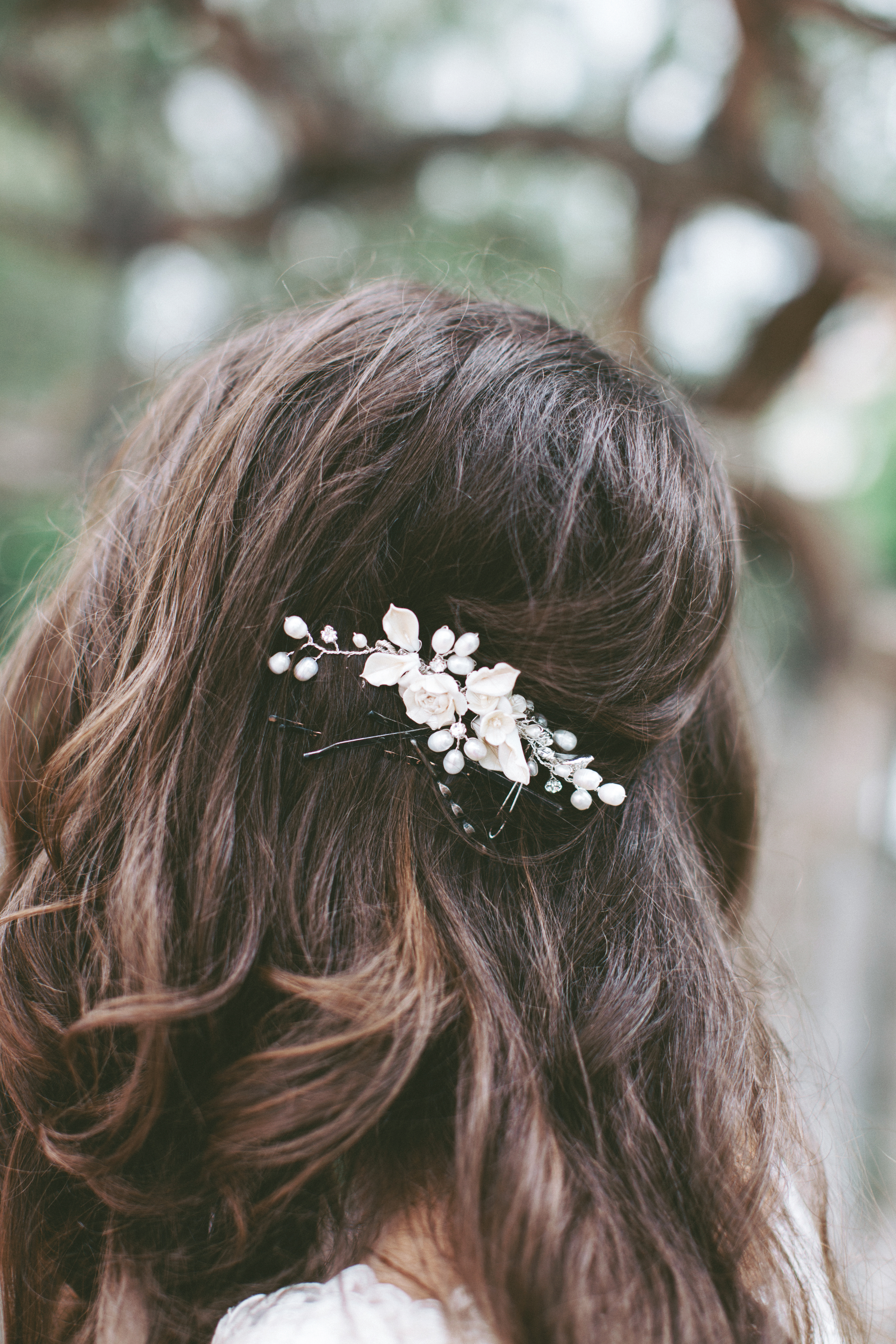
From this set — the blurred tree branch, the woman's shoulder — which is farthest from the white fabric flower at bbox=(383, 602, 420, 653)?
the blurred tree branch

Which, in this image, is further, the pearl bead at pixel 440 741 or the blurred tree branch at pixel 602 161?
the blurred tree branch at pixel 602 161

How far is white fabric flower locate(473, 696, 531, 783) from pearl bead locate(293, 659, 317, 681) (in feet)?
0.51

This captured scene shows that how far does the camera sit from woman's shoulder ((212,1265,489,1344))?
623 mm

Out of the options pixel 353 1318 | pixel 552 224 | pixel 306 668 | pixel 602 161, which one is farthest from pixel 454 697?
pixel 552 224

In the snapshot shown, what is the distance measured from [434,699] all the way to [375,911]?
201 mm

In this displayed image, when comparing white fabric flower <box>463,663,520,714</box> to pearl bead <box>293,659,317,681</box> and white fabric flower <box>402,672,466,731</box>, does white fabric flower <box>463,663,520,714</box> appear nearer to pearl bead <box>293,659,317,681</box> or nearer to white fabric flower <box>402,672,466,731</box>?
white fabric flower <box>402,672,466,731</box>

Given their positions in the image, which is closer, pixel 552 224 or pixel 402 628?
pixel 402 628

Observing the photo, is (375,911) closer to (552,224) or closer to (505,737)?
(505,737)

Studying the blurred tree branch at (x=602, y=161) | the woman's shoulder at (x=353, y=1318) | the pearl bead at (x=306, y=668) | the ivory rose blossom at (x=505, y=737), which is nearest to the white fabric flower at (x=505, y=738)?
the ivory rose blossom at (x=505, y=737)

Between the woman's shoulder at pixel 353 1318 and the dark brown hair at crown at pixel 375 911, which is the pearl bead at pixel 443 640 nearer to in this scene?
the dark brown hair at crown at pixel 375 911

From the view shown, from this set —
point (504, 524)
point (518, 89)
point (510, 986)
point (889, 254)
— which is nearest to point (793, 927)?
point (889, 254)

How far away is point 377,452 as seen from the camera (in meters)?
0.72

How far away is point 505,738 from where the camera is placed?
2.29ft

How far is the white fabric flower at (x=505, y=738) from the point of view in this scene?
698mm
